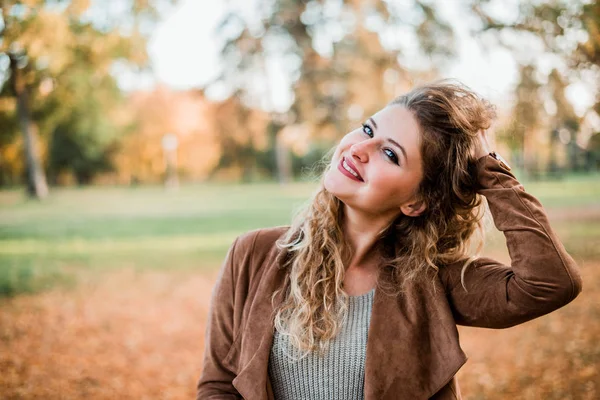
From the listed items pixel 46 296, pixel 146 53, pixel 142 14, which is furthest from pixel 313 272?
pixel 146 53

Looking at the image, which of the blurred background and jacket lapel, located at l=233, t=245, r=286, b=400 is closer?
jacket lapel, located at l=233, t=245, r=286, b=400

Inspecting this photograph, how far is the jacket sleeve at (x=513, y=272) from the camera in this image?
1800 mm

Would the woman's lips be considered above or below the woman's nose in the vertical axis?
below

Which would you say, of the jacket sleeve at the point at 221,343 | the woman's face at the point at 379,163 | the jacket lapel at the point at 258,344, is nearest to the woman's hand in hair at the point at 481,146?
the woman's face at the point at 379,163

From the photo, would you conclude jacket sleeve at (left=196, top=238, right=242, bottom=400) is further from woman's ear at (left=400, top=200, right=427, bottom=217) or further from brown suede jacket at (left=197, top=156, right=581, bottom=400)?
woman's ear at (left=400, top=200, right=427, bottom=217)

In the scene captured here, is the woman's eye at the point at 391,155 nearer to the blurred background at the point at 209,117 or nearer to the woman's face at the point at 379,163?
the woman's face at the point at 379,163

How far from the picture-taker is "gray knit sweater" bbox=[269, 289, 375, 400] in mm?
1907

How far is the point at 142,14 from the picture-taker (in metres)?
10.8

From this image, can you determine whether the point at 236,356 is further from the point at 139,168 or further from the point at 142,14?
the point at 139,168

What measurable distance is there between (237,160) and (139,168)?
7.31 metres

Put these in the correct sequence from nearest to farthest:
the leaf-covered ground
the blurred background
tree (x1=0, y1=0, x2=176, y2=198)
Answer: the leaf-covered ground
the blurred background
tree (x1=0, y1=0, x2=176, y2=198)

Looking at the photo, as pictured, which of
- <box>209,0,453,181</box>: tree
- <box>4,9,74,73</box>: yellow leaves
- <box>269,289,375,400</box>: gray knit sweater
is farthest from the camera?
<box>209,0,453,181</box>: tree

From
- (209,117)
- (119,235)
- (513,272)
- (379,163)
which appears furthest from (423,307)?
(209,117)

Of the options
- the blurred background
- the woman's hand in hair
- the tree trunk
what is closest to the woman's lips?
the woman's hand in hair
